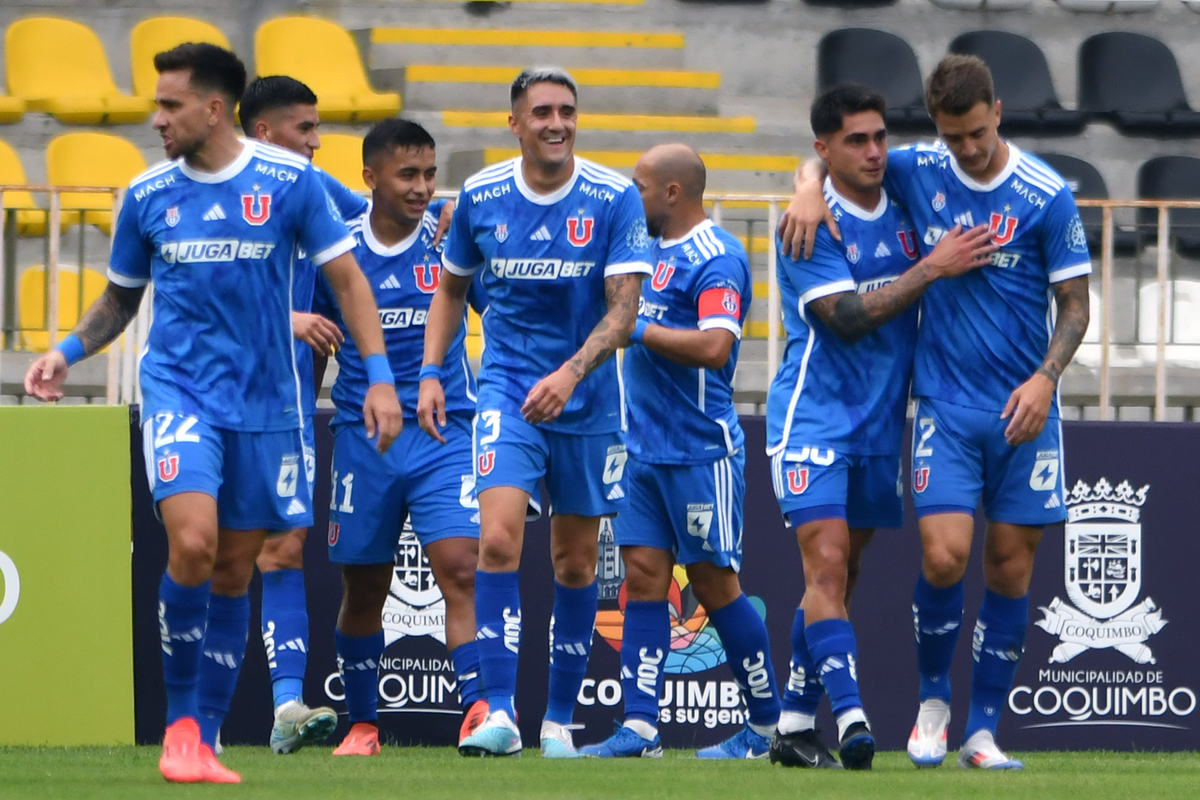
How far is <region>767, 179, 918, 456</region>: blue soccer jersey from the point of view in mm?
5961

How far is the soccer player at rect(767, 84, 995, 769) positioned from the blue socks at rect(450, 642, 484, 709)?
3.79 feet

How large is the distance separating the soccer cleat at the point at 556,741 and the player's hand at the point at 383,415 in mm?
1650

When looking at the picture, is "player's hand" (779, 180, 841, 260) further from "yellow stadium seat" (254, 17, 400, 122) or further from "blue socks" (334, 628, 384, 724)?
"yellow stadium seat" (254, 17, 400, 122)

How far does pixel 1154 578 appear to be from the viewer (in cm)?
791

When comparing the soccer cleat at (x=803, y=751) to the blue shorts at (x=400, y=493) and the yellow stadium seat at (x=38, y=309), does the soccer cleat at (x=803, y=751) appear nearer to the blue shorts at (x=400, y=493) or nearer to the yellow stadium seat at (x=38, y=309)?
the blue shorts at (x=400, y=493)

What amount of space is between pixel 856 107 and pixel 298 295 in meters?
2.34

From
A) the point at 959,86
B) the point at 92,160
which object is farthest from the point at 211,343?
the point at 92,160

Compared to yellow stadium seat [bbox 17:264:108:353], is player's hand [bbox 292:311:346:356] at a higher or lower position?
lower

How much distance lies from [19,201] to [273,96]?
274 centimetres

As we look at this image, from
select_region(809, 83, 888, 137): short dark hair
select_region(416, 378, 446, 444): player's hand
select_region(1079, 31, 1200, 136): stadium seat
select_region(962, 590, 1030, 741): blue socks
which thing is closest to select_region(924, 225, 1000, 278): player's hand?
select_region(809, 83, 888, 137): short dark hair

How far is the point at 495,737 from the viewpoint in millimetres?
6039

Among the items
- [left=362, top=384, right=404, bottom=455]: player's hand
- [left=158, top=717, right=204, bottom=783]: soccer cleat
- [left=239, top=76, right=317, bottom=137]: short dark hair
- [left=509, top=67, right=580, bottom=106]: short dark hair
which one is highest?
[left=239, top=76, right=317, bottom=137]: short dark hair

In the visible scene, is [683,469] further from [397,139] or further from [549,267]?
[397,139]

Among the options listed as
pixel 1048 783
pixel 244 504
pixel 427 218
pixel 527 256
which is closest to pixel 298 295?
pixel 427 218
